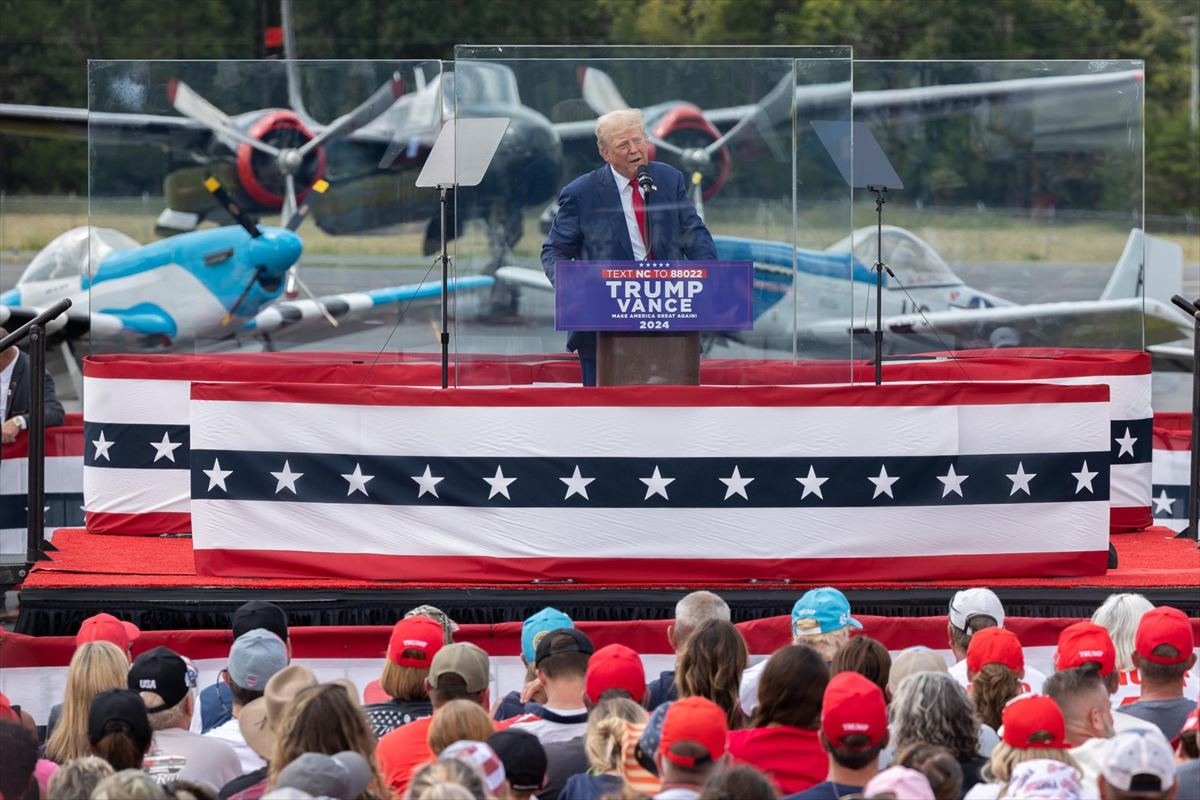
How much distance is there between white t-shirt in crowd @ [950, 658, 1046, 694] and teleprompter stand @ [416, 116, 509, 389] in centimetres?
343

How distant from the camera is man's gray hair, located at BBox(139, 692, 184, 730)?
544 centimetres

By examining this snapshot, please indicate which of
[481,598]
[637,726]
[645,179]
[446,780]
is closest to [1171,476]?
[645,179]

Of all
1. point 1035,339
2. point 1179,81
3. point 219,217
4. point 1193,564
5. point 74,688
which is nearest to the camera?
point 74,688

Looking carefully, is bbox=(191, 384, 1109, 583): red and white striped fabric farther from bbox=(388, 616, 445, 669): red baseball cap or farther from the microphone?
bbox=(388, 616, 445, 669): red baseball cap

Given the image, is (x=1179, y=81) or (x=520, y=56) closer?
(x=520, y=56)

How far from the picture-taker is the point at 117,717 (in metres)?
4.87

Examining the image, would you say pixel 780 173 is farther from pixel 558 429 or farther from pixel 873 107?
pixel 873 107

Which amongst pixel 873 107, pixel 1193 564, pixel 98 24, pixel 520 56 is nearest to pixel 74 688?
pixel 520 56

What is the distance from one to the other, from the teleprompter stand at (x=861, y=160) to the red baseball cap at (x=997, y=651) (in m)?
3.17

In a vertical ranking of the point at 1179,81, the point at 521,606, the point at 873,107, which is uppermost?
the point at 1179,81

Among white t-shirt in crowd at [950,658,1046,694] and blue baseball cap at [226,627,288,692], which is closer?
blue baseball cap at [226,627,288,692]

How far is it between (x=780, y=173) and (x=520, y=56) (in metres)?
1.51

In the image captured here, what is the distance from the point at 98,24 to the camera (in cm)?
4906

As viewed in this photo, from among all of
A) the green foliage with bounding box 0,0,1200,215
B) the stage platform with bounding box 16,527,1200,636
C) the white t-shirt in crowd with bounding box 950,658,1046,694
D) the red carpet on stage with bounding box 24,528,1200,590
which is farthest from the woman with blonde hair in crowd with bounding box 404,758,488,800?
the green foliage with bounding box 0,0,1200,215
